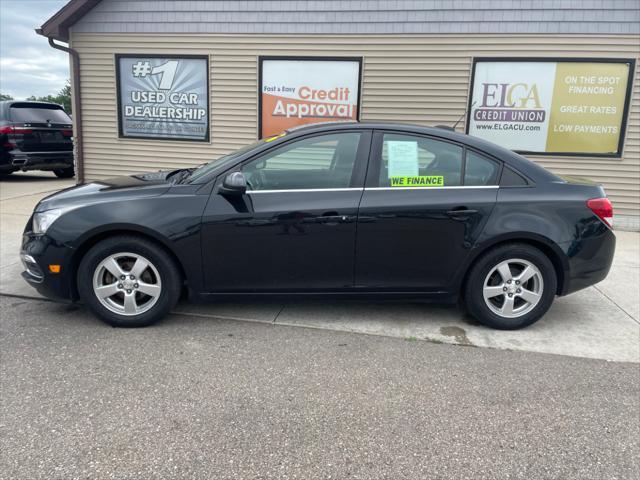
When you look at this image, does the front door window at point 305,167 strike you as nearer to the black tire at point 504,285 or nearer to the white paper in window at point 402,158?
the white paper in window at point 402,158

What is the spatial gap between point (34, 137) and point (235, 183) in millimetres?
9569

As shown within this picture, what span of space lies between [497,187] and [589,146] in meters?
5.10

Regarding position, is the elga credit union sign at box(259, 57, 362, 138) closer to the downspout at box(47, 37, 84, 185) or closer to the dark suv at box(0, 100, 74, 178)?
the downspout at box(47, 37, 84, 185)

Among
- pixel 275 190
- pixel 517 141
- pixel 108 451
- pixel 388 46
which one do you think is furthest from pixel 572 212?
pixel 388 46

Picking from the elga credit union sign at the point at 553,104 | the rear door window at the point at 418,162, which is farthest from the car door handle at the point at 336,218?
the elga credit union sign at the point at 553,104

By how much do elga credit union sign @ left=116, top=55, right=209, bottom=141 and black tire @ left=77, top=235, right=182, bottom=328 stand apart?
551 centimetres

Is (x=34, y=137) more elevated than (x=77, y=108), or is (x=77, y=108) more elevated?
(x=77, y=108)

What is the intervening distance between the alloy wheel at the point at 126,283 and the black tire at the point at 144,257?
2 cm

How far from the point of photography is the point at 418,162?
152 inches

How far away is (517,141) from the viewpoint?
808 cm

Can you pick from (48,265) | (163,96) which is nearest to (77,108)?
(163,96)

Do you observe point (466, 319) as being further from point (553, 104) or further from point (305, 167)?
point (553, 104)

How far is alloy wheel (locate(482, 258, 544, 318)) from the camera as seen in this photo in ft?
12.7

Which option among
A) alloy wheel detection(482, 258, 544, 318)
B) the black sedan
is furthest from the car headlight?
alloy wheel detection(482, 258, 544, 318)
